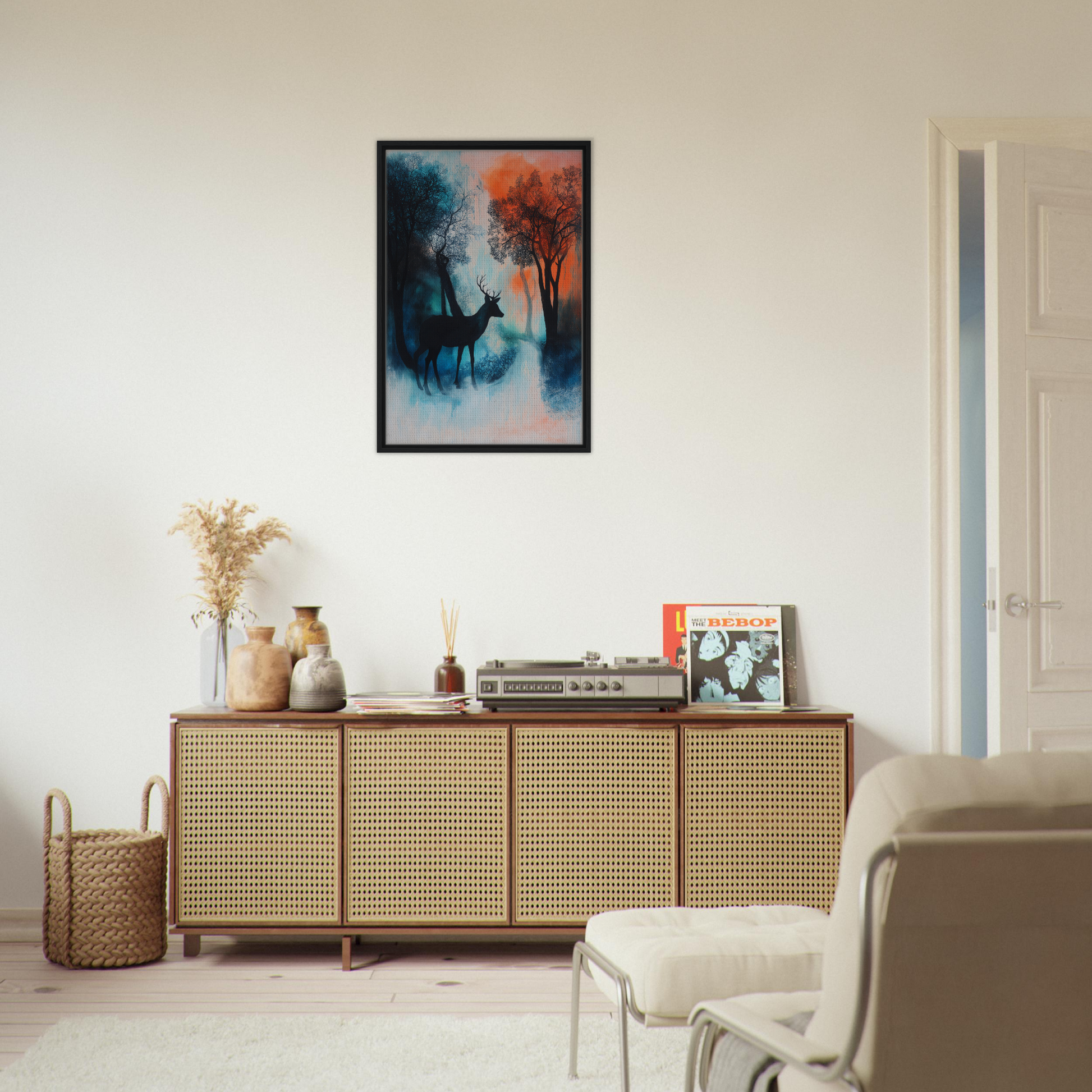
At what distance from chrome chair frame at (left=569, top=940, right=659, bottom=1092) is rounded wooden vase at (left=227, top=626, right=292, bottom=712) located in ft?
4.29

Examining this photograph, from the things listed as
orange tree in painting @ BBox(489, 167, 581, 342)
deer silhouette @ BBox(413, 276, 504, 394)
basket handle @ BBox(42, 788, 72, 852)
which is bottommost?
basket handle @ BBox(42, 788, 72, 852)

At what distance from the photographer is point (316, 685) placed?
313 centimetres

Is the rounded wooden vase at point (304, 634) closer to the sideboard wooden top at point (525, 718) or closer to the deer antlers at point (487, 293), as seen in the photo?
the sideboard wooden top at point (525, 718)

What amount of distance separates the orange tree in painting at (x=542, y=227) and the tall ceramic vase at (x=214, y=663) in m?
1.46

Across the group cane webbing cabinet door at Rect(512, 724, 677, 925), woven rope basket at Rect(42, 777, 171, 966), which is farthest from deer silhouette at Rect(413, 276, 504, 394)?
woven rope basket at Rect(42, 777, 171, 966)

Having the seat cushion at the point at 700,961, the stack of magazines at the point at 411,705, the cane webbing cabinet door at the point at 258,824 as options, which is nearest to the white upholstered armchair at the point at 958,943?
the seat cushion at the point at 700,961

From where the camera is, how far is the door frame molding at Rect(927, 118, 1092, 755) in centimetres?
344

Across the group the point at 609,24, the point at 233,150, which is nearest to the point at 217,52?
the point at 233,150

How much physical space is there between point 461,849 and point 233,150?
243cm

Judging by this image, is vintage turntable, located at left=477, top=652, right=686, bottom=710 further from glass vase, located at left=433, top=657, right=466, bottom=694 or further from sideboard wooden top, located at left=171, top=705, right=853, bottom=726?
glass vase, located at left=433, top=657, right=466, bottom=694

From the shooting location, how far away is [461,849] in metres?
3.05

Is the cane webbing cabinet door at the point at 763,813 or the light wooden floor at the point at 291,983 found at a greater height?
the cane webbing cabinet door at the point at 763,813

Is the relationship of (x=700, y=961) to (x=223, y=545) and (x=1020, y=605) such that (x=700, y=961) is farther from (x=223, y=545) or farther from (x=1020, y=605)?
(x=223, y=545)

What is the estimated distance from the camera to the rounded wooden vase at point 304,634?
10.8ft
